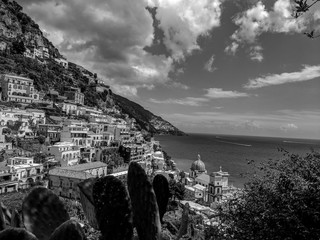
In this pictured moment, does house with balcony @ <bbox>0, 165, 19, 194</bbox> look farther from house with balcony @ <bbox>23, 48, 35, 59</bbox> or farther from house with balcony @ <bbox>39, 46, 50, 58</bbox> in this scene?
house with balcony @ <bbox>39, 46, 50, 58</bbox>

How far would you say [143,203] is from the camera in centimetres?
513

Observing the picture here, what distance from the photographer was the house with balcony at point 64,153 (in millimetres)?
45125

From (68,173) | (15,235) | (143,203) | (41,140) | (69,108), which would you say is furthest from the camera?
(69,108)

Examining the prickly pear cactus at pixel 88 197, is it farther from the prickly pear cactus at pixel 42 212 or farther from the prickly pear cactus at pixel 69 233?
the prickly pear cactus at pixel 69 233

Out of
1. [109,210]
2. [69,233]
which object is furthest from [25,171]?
[69,233]

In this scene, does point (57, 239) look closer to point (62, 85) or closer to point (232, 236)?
point (232, 236)

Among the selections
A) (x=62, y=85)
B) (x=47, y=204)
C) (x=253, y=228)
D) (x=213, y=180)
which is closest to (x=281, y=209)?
(x=253, y=228)

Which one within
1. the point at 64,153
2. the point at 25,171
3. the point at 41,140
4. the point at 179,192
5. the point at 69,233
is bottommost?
the point at 179,192

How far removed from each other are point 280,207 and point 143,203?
4949 mm

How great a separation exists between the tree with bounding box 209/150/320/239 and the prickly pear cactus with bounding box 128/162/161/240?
3.98 metres

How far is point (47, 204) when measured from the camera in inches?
194

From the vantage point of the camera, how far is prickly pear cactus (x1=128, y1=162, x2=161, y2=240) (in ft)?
16.7

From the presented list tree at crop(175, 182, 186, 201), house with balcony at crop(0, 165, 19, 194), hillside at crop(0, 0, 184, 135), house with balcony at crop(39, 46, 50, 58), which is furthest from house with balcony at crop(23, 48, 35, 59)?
tree at crop(175, 182, 186, 201)

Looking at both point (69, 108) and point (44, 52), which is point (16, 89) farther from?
point (44, 52)
